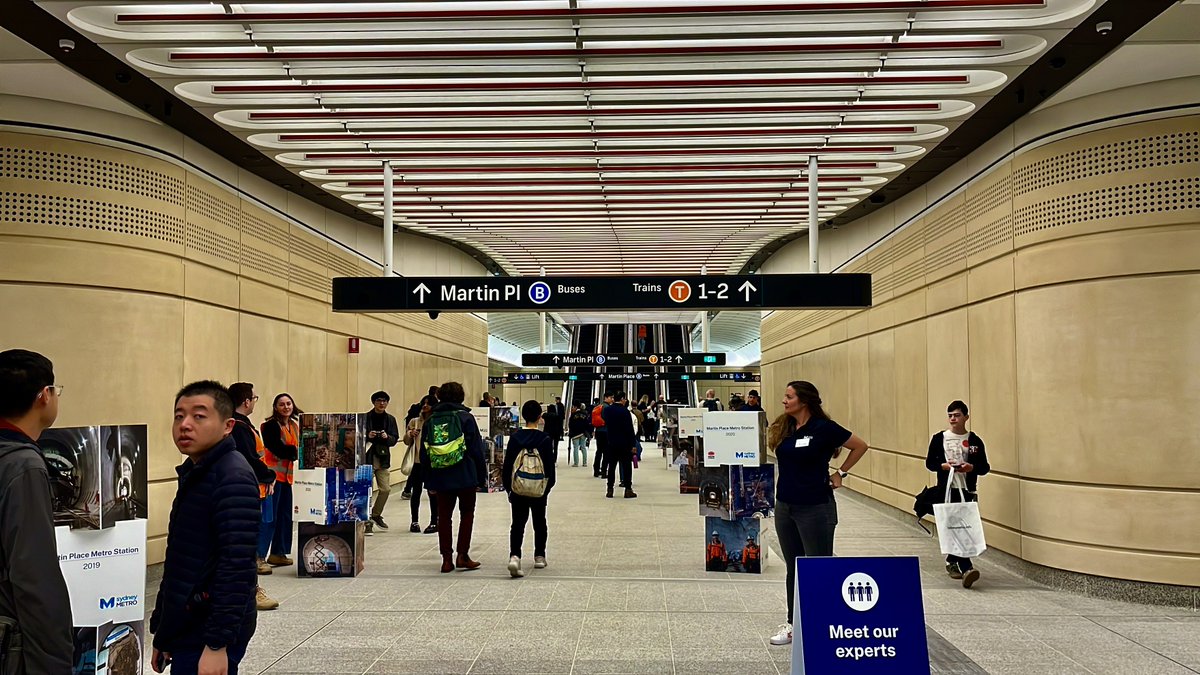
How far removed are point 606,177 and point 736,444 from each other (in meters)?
4.24

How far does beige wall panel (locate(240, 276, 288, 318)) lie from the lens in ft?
34.2

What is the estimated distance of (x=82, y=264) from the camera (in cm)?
790

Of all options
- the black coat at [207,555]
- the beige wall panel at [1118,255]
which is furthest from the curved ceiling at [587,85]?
the black coat at [207,555]

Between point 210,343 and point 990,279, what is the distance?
316 inches

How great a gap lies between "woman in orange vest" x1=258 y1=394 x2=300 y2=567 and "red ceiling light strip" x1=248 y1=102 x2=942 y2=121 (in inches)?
105

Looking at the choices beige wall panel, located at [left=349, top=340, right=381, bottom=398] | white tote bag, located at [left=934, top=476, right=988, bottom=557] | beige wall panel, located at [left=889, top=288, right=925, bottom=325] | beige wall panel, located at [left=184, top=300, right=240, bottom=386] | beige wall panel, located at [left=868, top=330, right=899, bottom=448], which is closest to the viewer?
white tote bag, located at [left=934, top=476, right=988, bottom=557]

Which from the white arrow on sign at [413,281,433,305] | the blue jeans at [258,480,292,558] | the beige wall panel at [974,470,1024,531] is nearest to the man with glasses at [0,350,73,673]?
the blue jeans at [258,480,292,558]

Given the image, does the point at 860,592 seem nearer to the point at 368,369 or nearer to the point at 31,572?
the point at 31,572

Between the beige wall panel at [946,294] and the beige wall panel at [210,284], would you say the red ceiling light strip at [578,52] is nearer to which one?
the beige wall panel at [210,284]

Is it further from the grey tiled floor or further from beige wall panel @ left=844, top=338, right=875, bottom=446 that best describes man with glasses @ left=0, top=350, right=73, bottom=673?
beige wall panel @ left=844, top=338, right=875, bottom=446

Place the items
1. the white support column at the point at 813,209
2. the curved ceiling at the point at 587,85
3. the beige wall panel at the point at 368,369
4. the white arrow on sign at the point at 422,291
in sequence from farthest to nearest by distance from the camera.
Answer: the beige wall panel at the point at 368,369, the white support column at the point at 813,209, the white arrow on sign at the point at 422,291, the curved ceiling at the point at 587,85

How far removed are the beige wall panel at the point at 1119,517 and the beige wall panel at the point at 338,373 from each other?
31.0 feet

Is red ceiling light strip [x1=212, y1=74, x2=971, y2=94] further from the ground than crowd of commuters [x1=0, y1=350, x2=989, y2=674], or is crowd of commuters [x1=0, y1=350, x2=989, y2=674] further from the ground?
red ceiling light strip [x1=212, y1=74, x2=971, y2=94]

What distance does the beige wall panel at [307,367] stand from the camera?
1185 cm
